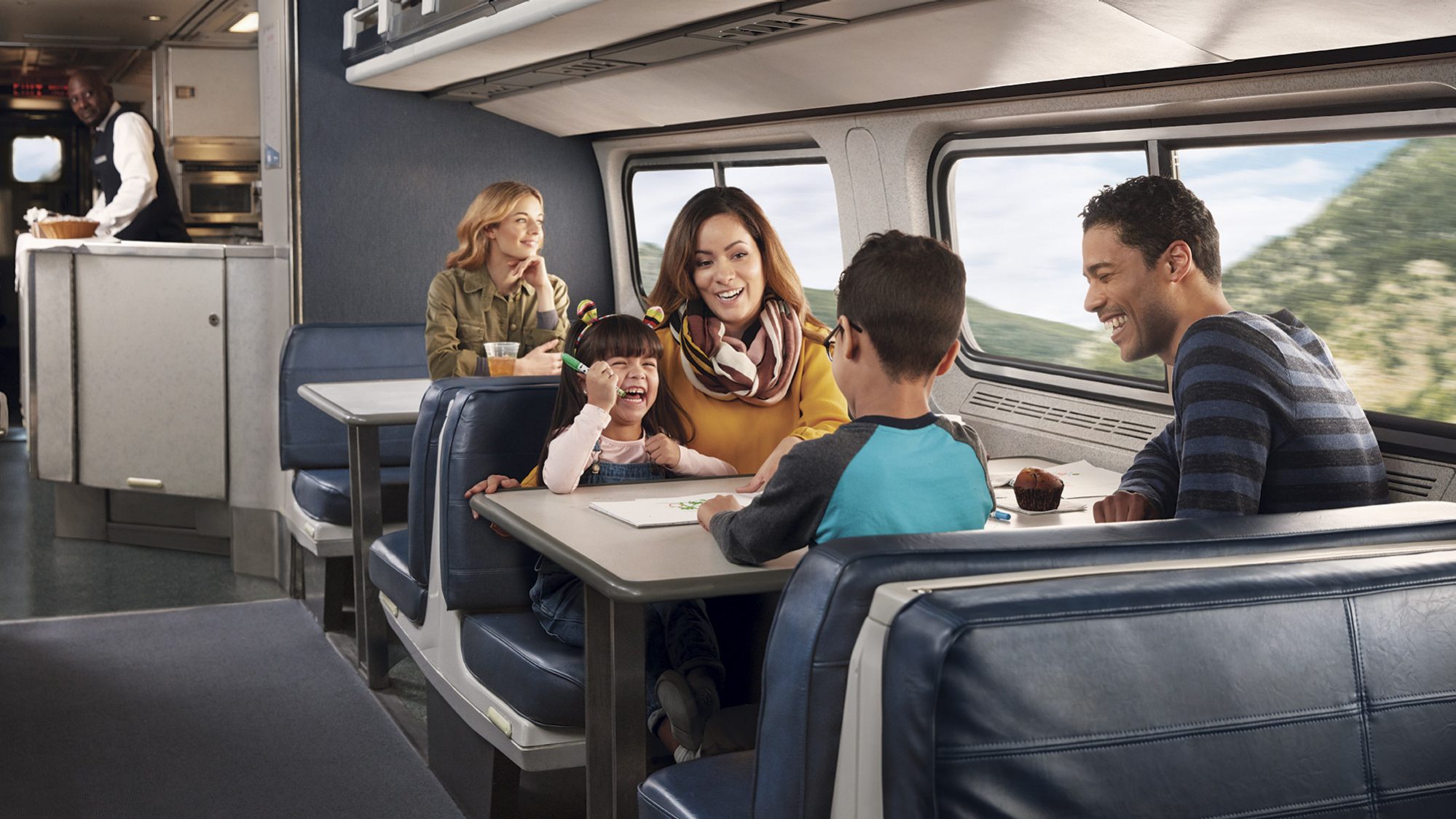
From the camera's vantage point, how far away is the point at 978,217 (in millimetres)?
3740

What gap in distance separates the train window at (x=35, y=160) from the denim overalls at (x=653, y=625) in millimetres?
10565

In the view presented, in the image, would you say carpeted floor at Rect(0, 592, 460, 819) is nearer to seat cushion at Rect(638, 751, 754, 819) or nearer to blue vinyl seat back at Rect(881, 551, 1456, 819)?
seat cushion at Rect(638, 751, 754, 819)

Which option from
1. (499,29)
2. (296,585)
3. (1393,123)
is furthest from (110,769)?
(1393,123)

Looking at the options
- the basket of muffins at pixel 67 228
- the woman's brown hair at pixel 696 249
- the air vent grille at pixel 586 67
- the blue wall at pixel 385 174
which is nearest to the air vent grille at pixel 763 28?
the woman's brown hair at pixel 696 249

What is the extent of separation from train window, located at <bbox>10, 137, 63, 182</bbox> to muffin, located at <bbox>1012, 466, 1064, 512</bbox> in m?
11.3

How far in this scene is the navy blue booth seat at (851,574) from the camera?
125 cm

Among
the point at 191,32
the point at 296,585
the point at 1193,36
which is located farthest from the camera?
the point at 191,32

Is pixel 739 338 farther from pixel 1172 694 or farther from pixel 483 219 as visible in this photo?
pixel 1172 694

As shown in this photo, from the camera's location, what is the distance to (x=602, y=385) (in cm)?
248

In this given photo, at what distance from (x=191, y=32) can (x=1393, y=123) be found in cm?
846

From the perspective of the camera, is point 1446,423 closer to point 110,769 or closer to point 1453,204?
point 1453,204

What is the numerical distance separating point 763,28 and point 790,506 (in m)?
1.66

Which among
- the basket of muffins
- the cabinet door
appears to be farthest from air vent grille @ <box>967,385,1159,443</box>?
the basket of muffins

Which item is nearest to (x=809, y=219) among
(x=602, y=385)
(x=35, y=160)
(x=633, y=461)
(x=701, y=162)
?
(x=701, y=162)
